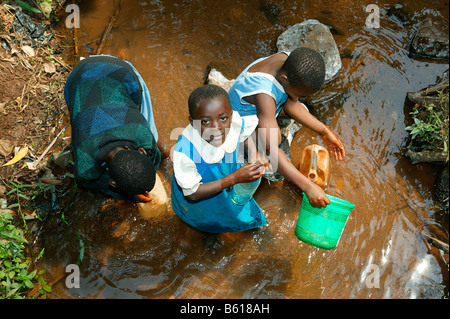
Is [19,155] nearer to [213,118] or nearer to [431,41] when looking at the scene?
[213,118]

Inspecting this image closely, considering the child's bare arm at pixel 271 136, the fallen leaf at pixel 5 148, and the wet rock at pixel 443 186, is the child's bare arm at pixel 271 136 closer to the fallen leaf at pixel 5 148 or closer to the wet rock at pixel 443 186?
the wet rock at pixel 443 186

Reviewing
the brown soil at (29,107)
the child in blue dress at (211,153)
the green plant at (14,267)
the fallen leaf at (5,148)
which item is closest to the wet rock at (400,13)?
the child in blue dress at (211,153)

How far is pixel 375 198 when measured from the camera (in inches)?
122

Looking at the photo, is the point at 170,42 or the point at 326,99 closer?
the point at 326,99

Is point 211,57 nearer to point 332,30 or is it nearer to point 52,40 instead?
point 332,30

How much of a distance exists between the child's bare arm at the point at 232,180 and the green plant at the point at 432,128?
195 cm

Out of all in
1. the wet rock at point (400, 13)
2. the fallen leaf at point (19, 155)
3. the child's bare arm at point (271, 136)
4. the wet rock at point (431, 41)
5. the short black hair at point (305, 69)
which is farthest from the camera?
the wet rock at point (400, 13)

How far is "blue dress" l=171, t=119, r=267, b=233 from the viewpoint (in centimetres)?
210

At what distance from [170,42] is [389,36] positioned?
2380 mm

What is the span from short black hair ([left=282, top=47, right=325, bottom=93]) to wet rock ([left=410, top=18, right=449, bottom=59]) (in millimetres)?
1863

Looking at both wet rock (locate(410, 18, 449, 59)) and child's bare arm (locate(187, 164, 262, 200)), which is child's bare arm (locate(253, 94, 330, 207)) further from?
wet rock (locate(410, 18, 449, 59))

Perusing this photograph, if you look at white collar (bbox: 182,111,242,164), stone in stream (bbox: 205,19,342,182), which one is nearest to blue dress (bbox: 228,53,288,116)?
white collar (bbox: 182,111,242,164)

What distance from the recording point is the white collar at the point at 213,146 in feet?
6.66
